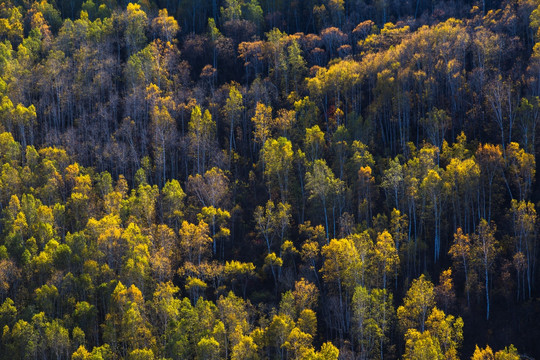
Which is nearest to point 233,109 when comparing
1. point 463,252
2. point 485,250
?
point 463,252

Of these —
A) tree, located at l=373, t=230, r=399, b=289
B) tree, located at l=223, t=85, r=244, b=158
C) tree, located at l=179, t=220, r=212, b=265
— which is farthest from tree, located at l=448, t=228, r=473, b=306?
tree, located at l=223, t=85, r=244, b=158

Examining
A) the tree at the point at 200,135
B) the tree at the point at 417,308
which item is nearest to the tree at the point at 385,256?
the tree at the point at 417,308

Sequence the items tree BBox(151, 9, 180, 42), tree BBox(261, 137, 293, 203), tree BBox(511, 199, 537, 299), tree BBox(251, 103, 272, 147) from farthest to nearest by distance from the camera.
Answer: tree BBox(151, 9, 180, 42) < tree BBox(251, 103, 272, 147) < tree BBox(261, 137, 293, 203) < tree BBox(511, 199, 537, 299)

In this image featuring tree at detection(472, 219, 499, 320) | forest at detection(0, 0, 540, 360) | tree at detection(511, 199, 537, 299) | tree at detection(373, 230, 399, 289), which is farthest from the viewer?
tree at detection(373, 230, 399, 289)

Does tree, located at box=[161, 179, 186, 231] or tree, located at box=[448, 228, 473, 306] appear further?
tree, located at box=[161, 179, 186, 231]

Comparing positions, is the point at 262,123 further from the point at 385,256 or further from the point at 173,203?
the point at 385,256

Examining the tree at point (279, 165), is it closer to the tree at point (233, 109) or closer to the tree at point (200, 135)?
the tree at point (200, 135)

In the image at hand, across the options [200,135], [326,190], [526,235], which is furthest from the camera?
[200,135]

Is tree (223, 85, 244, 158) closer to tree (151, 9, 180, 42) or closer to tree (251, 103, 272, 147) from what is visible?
tree (251, 103, 272, 147)
